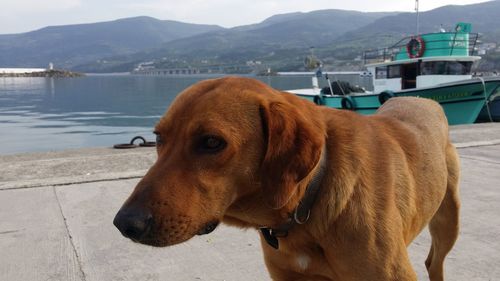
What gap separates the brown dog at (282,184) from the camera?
1844 mm

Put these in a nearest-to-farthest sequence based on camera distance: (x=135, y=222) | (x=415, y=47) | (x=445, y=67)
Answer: (x=135, y=222), (x=445, y=67), (x=415, y=47)

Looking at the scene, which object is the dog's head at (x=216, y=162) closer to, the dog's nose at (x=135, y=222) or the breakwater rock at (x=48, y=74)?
the dog's nose at (x=135, y=222)

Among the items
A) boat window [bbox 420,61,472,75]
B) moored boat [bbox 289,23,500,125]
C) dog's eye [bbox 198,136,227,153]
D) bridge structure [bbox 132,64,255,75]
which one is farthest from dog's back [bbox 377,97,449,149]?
bridge structure [bbox 132,64,255,75]

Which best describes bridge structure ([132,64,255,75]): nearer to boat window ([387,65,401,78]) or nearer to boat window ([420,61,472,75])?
boat window ([387,65,401,78])

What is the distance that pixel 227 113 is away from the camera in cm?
196

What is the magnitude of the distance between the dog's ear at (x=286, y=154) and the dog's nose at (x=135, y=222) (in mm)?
495

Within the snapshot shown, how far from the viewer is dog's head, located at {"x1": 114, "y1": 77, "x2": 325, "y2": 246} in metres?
1.79

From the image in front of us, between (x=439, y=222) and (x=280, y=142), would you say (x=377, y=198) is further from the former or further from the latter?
(x=439, y=222)

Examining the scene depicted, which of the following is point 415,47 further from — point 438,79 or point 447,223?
point 447,223

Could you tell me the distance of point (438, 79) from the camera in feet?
63.5

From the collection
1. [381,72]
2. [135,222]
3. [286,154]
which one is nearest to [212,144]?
[286,154]

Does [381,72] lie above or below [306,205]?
above

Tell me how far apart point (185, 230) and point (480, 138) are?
8.73m

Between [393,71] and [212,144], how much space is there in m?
20.5
